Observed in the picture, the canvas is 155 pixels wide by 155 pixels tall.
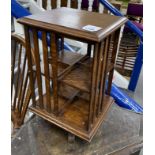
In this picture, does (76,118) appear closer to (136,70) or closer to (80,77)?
(80,77)

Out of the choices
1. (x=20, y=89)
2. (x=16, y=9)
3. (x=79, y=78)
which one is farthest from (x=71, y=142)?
(x=16, y=9)

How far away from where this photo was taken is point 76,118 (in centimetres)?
76

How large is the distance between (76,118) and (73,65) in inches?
9.1

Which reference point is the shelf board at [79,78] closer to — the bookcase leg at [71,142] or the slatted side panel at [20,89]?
the bookcase leg at [71,142]

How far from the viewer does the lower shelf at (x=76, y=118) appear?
71cm

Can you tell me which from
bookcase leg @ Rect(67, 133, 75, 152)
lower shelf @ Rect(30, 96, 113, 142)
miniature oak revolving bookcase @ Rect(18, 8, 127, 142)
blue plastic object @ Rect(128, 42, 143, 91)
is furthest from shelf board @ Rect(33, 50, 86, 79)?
blue plastic object @ Rect(128, 42, 143, 91)

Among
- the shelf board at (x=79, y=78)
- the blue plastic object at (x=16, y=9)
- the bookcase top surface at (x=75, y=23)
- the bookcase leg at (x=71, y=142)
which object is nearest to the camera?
the bookcase top surface at (x=75, y=23)

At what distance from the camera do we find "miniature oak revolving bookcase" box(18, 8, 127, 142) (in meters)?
0.56

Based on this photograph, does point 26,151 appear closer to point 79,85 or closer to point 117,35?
point 79,85

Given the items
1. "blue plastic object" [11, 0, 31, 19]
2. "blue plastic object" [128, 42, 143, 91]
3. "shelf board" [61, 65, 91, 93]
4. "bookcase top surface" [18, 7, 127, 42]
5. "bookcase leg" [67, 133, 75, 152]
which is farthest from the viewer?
"blue plastic object" [128, 42, 143, 91]

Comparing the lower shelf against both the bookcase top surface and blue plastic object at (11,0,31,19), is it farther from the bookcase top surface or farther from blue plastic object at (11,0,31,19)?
blue plastic object at (11,0,31,19)

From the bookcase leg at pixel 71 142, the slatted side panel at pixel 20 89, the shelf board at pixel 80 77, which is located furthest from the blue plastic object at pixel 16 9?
the bookcase leg at pixel 71 142

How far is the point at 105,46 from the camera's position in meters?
0.58
